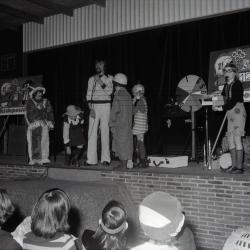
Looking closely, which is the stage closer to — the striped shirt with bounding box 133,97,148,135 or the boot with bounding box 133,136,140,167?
the boot with bounding box 133,136,140,167

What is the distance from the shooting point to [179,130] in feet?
24.8

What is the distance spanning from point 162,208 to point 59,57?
8004 millimetres

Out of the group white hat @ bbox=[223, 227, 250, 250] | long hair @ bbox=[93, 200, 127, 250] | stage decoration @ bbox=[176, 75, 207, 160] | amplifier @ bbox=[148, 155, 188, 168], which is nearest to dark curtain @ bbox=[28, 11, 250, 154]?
stage decoration @ bbox=[176, 75, 207, 160]

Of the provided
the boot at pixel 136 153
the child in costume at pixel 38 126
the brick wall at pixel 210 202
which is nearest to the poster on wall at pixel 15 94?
the child in costume at pixel 38 126

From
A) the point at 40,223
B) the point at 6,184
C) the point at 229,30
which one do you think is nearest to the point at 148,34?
the point at 229,30

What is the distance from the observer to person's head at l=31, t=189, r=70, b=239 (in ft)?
7.97

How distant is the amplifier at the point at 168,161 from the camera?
5777 millimetres

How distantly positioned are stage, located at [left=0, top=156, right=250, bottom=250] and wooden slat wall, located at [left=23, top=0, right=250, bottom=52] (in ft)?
10.2

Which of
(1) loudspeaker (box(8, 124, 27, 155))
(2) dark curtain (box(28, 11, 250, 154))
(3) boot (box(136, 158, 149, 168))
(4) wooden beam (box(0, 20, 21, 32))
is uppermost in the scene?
(4) wooden beam (box(0, 20, 21, 32))

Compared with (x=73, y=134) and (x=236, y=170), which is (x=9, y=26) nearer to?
(x=73, y=134)

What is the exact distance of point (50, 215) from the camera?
8.11 ft

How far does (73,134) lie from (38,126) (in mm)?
697

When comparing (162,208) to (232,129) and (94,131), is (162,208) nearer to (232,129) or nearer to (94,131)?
(232,129)

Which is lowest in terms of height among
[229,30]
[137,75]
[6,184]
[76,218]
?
[76,218]
